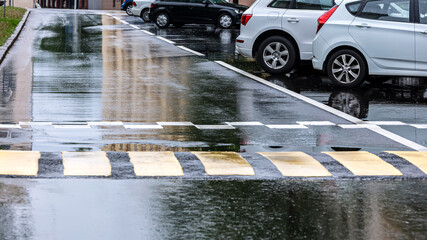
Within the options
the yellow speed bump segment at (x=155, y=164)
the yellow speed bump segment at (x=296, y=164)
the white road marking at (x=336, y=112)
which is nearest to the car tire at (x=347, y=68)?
the white road marking at (x=336, y=112)

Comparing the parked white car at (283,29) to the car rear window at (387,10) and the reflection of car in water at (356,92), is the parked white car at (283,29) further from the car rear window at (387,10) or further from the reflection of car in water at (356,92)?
the car rear window at (387,10)

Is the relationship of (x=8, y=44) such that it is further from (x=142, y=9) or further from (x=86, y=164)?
(x=142, y=9)

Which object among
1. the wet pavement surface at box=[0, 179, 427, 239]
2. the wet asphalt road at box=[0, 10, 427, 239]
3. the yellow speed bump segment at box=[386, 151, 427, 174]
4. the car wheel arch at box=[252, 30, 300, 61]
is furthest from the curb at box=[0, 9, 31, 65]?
the wet pavement surface at box=[0, 179, 427, 239]

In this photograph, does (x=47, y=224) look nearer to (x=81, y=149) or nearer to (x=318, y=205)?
(x=318, y=205)

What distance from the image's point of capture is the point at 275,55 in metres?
17.8

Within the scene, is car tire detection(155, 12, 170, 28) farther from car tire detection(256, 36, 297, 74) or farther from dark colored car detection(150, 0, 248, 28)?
car tire detection(256, 36, 297, 74)

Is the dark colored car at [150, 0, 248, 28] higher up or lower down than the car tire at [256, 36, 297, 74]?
higher up

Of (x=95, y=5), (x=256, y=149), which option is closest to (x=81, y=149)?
(x=256, y=149)

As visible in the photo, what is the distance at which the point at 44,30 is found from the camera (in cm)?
3031

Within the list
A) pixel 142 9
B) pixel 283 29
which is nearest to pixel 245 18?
pixel 283 29

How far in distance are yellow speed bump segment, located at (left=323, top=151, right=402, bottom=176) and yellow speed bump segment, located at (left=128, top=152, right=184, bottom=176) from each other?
1640 mm

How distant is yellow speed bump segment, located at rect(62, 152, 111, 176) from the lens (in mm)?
8336

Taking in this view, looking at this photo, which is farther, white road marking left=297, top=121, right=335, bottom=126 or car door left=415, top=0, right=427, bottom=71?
car door left=415, top=0, right=427, bottom=71

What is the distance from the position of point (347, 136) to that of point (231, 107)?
8.91ft
